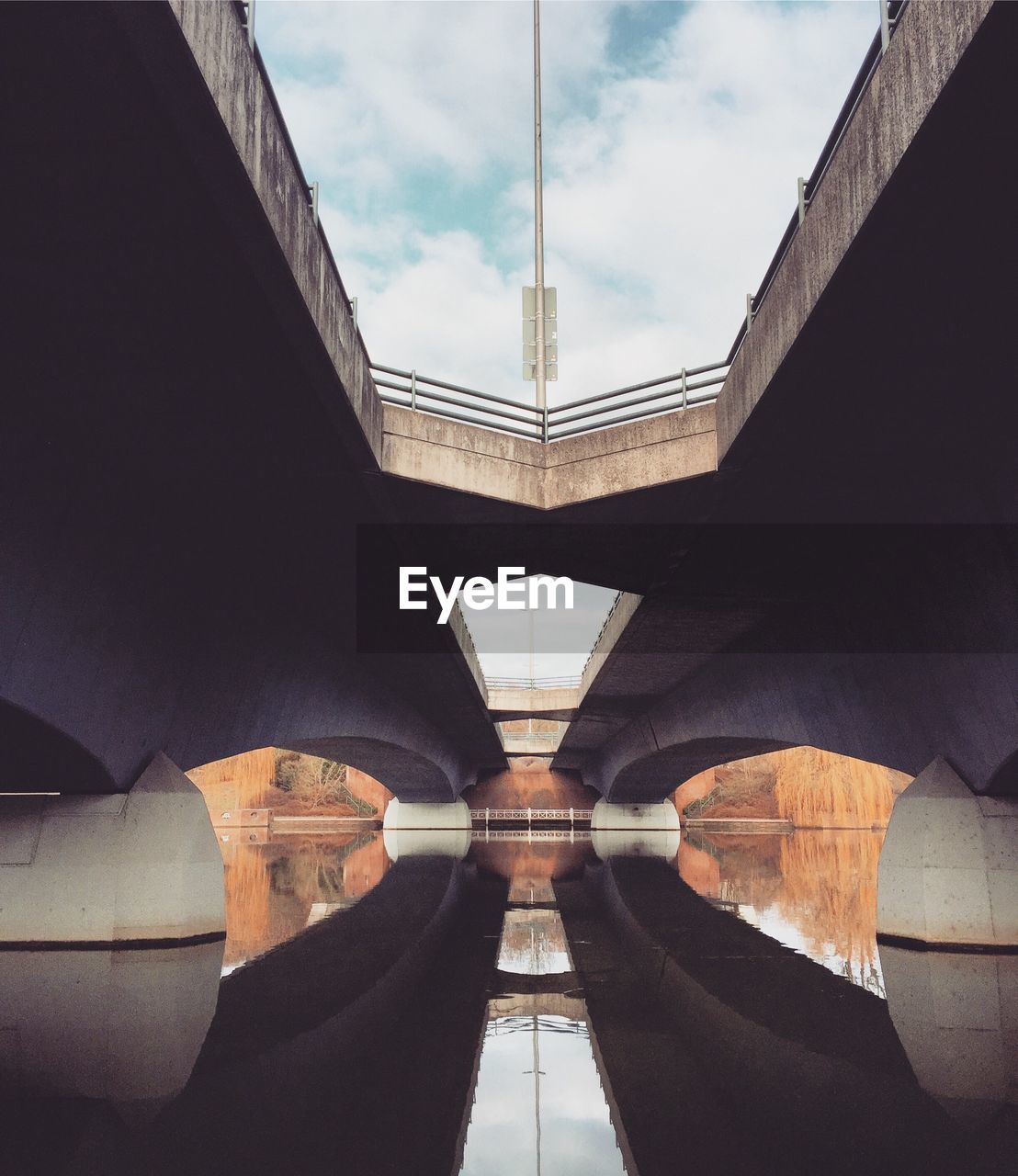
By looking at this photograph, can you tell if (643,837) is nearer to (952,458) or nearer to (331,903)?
(331,903)

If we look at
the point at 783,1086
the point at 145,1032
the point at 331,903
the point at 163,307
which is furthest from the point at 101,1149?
the point at 331,903

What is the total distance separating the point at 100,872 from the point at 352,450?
7.25 metres

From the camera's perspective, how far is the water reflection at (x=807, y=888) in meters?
14.4

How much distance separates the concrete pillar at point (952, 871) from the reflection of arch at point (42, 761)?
1169 centimetres

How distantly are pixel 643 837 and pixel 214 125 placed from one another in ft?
161

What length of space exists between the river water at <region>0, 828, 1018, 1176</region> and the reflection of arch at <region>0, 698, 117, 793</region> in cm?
244

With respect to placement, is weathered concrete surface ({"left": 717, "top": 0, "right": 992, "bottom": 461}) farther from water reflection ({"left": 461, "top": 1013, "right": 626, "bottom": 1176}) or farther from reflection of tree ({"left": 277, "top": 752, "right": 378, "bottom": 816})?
reflection of tree ({"left": 277, "top": 752, "right": 378, "bottom": 816})

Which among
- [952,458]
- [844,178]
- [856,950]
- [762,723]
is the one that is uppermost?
[844,178]

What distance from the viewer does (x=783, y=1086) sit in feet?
24.6

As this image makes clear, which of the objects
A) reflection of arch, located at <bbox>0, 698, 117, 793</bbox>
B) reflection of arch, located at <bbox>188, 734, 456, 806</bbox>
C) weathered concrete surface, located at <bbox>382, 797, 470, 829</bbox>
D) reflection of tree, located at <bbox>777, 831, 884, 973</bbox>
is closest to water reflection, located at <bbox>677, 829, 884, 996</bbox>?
reflection of tree, located at <bbox>777, 831, 884, 973</bbox>

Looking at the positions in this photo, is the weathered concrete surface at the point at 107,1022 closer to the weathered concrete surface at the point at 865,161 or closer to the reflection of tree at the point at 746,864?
the weathered concrete surface at the point at 865,161

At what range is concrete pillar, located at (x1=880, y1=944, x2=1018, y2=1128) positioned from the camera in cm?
742

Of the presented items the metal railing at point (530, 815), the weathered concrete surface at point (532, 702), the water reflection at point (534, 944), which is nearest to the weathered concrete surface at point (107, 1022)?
the water reflection at point (534, 944)

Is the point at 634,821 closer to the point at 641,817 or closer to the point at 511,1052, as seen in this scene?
the point at 641,817
